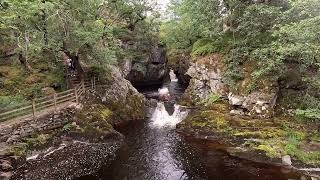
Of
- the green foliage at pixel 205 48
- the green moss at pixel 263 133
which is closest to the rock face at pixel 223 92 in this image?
the green foliage at pixel 205 48

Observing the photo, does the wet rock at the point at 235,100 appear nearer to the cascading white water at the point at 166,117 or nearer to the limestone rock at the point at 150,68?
the cascading white water at the point at 166,117

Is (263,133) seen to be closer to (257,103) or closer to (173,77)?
(257,103)

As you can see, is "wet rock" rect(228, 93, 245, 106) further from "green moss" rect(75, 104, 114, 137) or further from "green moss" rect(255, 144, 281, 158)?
"green moss" rect(75, 104, 114, 137)

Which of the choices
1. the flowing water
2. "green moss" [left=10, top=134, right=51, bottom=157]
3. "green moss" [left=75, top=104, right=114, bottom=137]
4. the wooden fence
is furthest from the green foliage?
"green moss" [left=10, top=134, right=51, bottom=157]

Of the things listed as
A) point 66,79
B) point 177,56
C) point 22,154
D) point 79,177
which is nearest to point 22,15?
point 66,79

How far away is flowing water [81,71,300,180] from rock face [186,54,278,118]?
490 cm

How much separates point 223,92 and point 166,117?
6442 millimetres

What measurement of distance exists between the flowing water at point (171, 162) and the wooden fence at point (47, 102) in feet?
17.2

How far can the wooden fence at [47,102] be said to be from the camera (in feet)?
72.8

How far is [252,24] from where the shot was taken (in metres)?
25.8

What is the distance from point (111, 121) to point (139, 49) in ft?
52.6

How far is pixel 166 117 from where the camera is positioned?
30.9 meters

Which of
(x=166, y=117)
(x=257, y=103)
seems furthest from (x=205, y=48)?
(x=257, y=103)

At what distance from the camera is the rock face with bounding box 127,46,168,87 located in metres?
42.6
